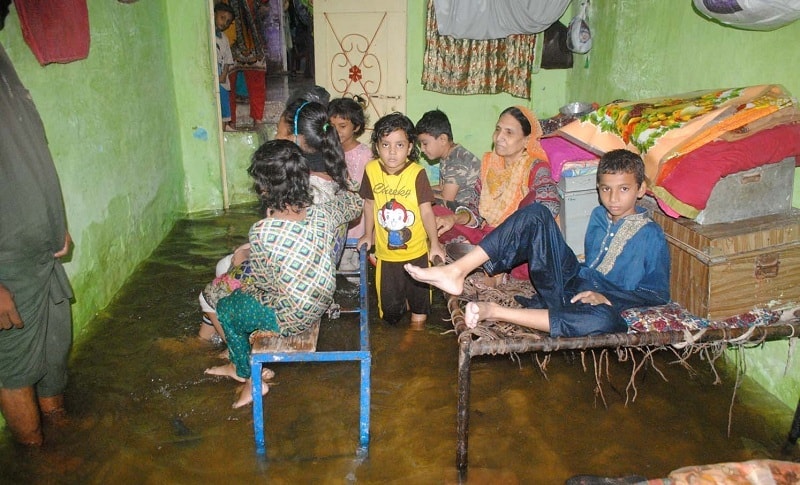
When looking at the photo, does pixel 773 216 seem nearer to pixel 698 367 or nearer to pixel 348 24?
pixel 698 367

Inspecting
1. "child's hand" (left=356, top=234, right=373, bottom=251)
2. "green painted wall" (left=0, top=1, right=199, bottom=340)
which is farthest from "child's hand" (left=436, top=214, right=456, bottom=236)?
"green painted wall" (left=0, top=1, right=199, bottom=340)

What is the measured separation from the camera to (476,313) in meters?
2.95

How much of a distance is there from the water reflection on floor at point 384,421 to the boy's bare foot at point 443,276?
2.32 feet

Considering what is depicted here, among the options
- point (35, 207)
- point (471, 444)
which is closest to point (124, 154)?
point (35, 207)

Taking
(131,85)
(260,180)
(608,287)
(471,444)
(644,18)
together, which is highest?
(644,18)

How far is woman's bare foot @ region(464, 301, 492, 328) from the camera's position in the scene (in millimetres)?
2938

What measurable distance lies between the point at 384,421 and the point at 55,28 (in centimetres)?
313

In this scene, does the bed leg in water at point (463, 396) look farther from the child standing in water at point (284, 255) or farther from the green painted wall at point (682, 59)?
the green painted wall at point (682, 59)

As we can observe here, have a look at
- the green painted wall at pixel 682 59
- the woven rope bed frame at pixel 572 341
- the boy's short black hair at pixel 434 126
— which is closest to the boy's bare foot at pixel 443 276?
the woven rope bed frame at pixel 572 341

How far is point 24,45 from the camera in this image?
11.6 ft

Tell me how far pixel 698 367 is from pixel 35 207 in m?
3.94

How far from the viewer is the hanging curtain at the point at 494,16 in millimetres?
6594

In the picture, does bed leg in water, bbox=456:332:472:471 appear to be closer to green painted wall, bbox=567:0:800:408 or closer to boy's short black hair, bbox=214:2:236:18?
green painted wall, bbox=567:0:800:408

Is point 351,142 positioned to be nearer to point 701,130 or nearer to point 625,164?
point 625,164
